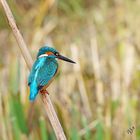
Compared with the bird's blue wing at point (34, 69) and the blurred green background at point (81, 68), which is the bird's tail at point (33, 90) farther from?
the blurred green background at point (81, 68)

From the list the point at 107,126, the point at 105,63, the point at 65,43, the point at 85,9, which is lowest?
the point at 107,126

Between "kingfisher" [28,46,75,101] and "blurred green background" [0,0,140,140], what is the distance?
0.55 meters

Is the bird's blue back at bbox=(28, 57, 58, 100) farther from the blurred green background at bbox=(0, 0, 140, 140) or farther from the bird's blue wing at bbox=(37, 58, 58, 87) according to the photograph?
the blurred green background at bbox=(0, 0, 140, 140)

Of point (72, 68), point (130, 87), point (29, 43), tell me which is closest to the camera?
point (130, 87)

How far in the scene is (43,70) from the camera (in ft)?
5.92

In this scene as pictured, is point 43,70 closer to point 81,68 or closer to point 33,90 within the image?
point 33,90

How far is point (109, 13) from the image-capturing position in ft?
14.8

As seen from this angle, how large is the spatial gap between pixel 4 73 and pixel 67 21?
94 centimetres

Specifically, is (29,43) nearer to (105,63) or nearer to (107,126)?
(105,63)

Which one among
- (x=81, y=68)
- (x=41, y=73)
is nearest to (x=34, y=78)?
(x=41, y=73)

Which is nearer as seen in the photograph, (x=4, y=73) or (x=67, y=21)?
(x=4, y=73)

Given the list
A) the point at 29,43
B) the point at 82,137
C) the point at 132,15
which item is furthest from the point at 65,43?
the point at 82,137

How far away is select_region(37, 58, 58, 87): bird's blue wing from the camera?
5.78ft

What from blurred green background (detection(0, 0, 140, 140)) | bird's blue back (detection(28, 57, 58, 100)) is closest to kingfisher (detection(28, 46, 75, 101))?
bird's blue back (detection(28, 57, 58, 100))
